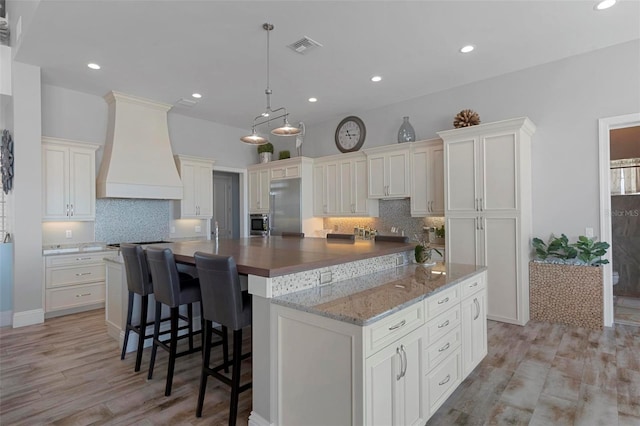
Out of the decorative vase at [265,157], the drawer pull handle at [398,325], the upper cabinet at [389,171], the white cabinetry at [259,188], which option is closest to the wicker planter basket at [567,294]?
the upper cabinet at [389,171]

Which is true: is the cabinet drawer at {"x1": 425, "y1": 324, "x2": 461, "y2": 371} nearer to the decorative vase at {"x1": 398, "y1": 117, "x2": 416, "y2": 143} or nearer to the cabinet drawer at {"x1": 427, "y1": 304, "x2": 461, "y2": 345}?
the cabinet drawer at {"x1": 427, "y1": 304, "x2": 461, "y2": 345}

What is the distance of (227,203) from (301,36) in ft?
15.2

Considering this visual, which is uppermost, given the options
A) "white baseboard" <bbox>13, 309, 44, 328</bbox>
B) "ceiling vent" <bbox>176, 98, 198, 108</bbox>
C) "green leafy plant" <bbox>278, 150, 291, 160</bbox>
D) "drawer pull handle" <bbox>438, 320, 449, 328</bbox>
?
"ceiling vent" <bbox>176, 98, 198, 108</bbox>

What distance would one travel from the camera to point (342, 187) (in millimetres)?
5867

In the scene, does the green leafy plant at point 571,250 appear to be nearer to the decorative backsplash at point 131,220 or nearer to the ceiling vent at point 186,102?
the ceiling vent at point 186,102

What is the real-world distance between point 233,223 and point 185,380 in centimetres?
494

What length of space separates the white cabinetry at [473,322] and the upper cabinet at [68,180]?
493 cm

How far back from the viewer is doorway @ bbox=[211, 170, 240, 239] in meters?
7.18

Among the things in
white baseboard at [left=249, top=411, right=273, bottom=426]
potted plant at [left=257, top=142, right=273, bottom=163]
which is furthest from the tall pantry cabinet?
potted plant at [left=257, top=142, right=273, bottom=163]

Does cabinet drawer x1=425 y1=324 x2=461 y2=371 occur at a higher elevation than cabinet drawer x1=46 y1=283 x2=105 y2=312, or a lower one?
higher

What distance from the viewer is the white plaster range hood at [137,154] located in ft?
16.1

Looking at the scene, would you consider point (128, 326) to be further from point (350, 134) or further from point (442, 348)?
point (350, 134)

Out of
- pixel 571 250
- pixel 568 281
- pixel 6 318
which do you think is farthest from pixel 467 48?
pixel 6 318

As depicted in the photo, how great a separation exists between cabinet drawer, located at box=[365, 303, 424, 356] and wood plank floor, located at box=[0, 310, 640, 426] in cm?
74
